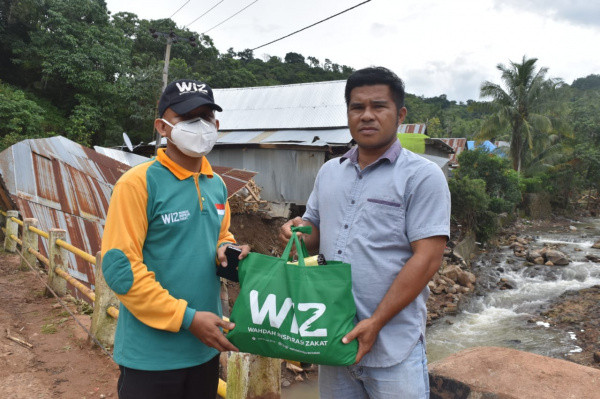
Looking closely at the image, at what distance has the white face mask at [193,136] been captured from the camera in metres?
1.81

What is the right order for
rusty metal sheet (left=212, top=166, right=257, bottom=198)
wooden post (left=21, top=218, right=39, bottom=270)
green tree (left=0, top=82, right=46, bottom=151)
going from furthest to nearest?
green tree (left=0, top=82, right=46, bottom=151)
rusty metal sheet (left=212, top=166, right=257, bottom=198)
wooden post (left=21, top=218, right=39, bottom=270)

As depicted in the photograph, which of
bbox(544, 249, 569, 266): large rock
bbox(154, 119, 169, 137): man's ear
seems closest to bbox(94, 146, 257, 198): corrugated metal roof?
bbox(154, 119, 169, 137): man's ear

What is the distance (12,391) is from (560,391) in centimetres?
396

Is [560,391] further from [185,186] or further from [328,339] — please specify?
[185,186]

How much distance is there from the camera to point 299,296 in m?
1.44

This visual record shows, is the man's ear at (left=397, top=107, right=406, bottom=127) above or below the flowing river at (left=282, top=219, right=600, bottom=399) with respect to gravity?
above

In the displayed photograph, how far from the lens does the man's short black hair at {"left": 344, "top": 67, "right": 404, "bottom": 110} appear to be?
1702 millimetres

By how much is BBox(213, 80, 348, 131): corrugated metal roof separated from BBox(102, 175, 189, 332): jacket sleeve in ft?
45.0

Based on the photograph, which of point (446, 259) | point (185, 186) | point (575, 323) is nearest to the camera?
point (185, 186)

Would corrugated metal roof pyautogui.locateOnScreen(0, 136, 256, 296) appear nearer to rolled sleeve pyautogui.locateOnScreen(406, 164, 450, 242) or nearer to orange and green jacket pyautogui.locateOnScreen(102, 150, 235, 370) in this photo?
orange and green jacket pyautogui.locateOnScreen(102, 150, 235, 370)

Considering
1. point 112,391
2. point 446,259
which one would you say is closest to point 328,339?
point 112,391

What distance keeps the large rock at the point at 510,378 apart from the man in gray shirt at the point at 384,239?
944mm

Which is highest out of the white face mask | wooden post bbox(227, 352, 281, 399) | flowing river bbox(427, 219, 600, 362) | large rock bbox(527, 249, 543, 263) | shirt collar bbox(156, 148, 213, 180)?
the white face mask

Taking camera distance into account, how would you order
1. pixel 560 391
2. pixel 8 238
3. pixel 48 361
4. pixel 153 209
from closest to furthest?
pixel 153 209, pixel 560 391, pixel 48 361, pixel 8 238
